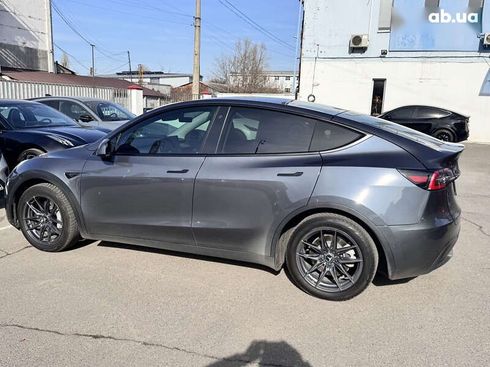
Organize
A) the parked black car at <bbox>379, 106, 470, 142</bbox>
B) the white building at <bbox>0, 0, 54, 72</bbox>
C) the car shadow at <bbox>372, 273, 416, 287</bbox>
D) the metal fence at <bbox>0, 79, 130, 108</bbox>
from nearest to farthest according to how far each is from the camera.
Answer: the car shadow at <bbox>372, 273, 416, 287</bbox> → the parked black car at <bbox>379, 106, 470, 142</bbox> → the metal fence at <bbox>0, 79, 130, 108</bbox> → the white building at <bbox>0, 0, 54, 72</bbox>

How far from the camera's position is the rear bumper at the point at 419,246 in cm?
322

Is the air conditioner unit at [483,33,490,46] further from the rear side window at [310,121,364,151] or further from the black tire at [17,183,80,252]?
the black tire at [17,183,80,252]

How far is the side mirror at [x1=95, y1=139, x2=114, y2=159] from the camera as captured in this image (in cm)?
407

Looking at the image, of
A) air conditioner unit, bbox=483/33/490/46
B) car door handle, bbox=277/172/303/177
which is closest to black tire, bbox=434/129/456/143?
air conditioner unit, bbox=483/33/490/46

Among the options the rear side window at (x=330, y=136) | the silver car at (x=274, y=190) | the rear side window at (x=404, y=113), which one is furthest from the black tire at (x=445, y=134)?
the rear side window at (x=330, y=136)

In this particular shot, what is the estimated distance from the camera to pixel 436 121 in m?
14.7

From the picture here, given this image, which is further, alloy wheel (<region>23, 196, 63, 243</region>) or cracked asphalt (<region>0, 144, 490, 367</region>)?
alloy wheel (<region>23, 196, 63, 243</region>)

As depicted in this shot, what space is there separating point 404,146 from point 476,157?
38.9 ft

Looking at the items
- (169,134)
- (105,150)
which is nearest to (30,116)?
(105,150)

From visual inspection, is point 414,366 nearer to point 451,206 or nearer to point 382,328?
point 382,328

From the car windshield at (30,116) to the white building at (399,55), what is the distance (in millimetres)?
14769

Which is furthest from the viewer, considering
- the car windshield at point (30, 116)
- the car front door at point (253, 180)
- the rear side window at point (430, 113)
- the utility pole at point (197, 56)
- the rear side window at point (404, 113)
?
the utility pole at point (197, 56)

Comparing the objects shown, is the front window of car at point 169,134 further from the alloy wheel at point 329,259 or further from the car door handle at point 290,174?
the alloy wheel at point 329,259

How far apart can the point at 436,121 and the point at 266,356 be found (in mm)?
13849
